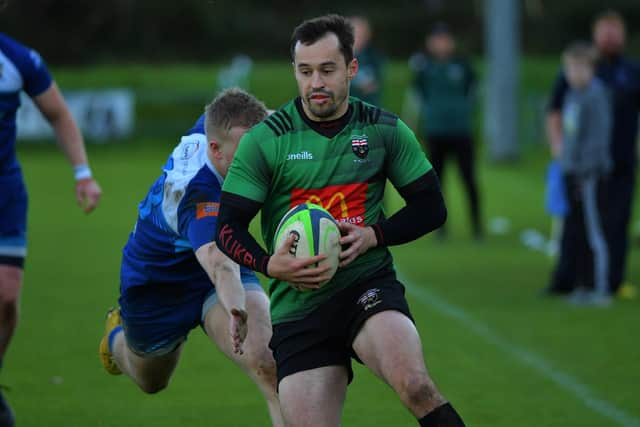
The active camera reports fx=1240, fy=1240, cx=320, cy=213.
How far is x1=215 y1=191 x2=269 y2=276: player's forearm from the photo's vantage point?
5.29 meters

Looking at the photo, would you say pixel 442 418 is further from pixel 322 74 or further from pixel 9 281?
pixel 9 281

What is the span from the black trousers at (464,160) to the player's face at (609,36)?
156 inches

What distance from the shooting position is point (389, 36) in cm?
4672

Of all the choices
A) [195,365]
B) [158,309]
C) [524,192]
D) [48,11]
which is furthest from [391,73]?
[158,309]

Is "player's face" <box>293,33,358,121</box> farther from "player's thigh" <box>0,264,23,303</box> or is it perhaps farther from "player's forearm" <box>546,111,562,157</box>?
"player's forearm" <box>546,111,562,157</box>

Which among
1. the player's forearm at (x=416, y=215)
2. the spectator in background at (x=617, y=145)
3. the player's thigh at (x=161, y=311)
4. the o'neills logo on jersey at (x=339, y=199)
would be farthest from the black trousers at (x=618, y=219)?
the o'neills logo on jersey at (x=339, y=199)

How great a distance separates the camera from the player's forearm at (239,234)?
5289 mm

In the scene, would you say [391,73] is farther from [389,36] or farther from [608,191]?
[608,191]

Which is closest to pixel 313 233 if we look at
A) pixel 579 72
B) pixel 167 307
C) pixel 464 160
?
pixel 167 307

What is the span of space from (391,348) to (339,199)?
0.72 m

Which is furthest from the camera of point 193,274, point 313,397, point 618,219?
point 618,219

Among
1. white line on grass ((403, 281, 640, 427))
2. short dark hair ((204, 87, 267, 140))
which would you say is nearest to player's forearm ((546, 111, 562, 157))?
white line on grass ((403, 281, 640, 427))

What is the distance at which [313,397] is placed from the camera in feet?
17.2

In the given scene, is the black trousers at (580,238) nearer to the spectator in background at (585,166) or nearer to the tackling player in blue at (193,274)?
the spectator in background at (585,166)
